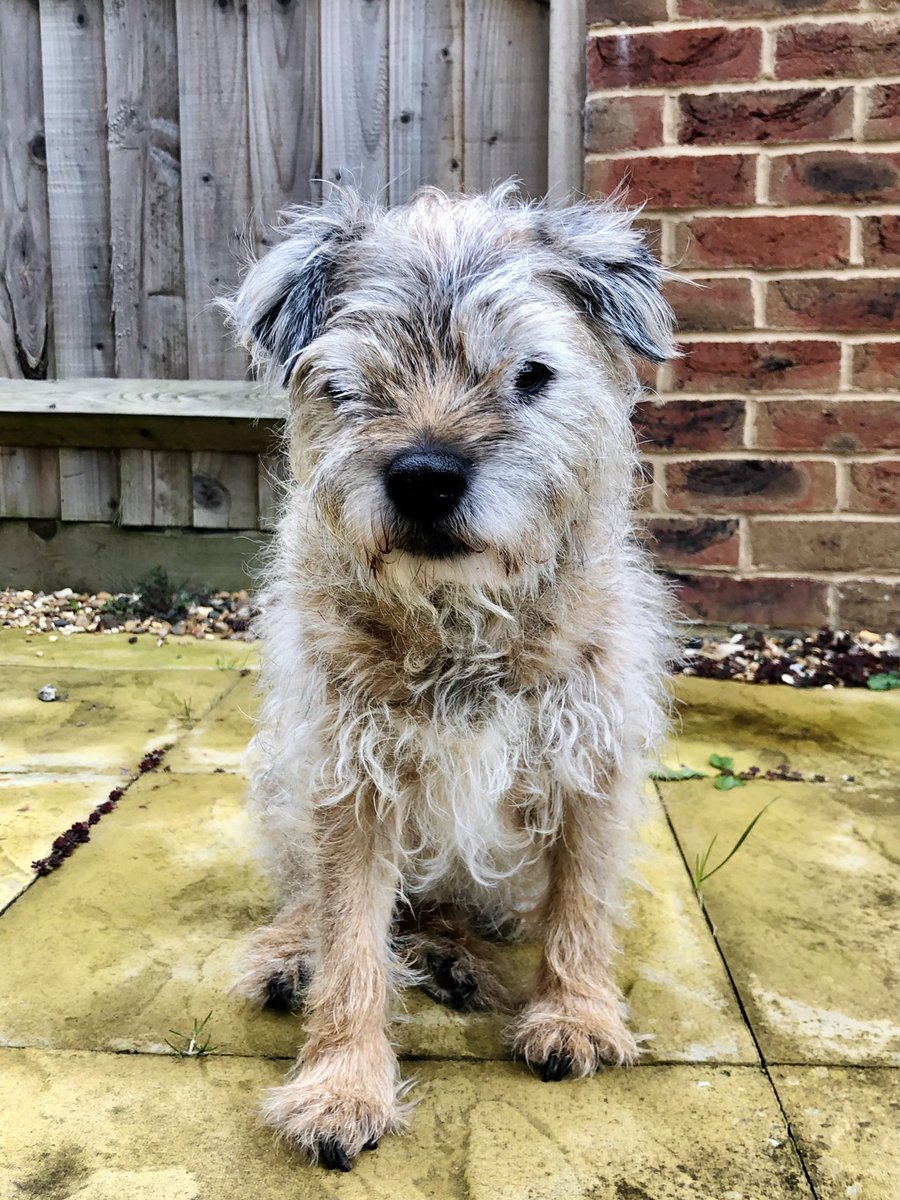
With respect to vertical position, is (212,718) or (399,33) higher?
(399,33)

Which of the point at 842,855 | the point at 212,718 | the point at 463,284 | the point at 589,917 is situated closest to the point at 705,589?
the point at 842,855

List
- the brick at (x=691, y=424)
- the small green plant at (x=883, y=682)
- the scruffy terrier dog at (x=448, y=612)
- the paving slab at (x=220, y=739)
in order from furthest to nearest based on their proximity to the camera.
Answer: the brick at (x=691, y=424), the small green plant at (x=883, y=682), the paving slab at (x=220, y=739), the scruffy terrier dog at (x=448, y=612)

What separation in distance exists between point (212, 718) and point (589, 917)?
6.41ft

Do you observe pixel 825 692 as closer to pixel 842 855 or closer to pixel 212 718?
pixel 842 855

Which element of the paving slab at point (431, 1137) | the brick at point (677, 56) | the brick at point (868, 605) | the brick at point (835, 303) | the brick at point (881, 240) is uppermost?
the brick at point (677, 56)

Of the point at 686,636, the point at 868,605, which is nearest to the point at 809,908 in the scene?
the point at 686,636

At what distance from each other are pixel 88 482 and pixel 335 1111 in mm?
3926

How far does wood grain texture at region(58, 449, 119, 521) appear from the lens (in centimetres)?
495

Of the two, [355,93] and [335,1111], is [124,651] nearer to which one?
[355,93]

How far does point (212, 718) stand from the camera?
3.60 meters

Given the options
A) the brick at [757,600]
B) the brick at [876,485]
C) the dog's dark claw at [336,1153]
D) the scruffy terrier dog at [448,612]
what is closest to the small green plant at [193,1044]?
the scruffy terrier dog at [448,612]

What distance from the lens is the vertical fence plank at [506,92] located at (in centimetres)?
424

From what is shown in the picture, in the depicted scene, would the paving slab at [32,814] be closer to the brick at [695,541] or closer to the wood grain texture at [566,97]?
the brick at [695,541]

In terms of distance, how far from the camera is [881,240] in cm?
384
